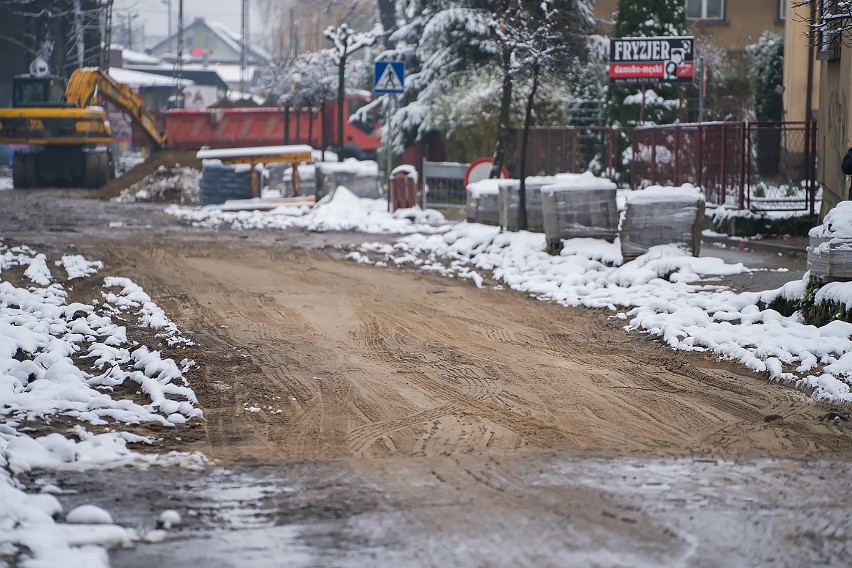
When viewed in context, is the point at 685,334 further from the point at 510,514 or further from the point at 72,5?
the point at 72,5

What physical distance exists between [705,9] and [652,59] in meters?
14.8

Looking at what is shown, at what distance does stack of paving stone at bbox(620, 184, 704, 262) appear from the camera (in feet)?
46.4

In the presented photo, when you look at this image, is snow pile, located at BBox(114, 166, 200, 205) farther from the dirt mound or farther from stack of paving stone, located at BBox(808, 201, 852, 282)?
stack of paving stone, located at BBox(808, 201, 852, 282)

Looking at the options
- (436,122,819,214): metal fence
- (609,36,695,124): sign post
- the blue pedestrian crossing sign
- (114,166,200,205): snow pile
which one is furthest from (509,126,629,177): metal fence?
(114,166,200,205): snow pile

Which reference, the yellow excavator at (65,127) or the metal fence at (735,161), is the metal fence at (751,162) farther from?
the yellow excavator at (65,127)

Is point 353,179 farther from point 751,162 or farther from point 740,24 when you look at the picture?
point 740,24

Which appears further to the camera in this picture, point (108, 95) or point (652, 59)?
point (108, 95)

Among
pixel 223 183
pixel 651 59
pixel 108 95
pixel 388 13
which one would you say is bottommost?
pixel 223 183

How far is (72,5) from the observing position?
53.8 meters

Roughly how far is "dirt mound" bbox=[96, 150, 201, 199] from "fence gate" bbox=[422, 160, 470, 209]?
1144 cm

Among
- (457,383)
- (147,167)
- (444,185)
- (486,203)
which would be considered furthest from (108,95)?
(457,383)

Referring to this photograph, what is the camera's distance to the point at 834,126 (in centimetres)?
1666

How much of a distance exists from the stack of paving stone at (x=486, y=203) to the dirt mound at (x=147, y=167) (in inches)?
674

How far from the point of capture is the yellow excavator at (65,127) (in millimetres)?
35312
